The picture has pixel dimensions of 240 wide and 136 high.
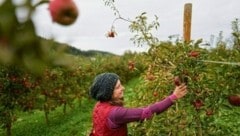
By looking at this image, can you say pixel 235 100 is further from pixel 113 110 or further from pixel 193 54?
pixel 113 110

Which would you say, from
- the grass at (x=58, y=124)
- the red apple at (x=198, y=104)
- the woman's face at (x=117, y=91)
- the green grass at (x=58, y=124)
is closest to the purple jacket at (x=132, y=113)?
the woman's face at (x=117, y=91)

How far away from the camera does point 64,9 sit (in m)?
0.36

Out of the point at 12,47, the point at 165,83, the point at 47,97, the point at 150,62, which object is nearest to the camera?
the point at 12,47

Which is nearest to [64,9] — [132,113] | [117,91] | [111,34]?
[132,113]

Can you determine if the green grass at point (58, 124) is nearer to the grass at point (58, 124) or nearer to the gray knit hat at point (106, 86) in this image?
the grass at point (58, 124)

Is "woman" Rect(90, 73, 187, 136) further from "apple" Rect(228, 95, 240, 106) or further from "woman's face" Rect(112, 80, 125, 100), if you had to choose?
"apple" Rect(228, 95, 240, 106)

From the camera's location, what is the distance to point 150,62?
16.7ft

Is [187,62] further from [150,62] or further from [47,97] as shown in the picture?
[47,97]

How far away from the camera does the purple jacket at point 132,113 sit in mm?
3657

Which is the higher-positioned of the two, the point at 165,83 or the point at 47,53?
the point at 47,53

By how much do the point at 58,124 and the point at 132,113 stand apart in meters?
9.66

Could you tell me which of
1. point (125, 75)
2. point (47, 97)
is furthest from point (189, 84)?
point (125, 75)

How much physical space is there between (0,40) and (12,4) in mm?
23

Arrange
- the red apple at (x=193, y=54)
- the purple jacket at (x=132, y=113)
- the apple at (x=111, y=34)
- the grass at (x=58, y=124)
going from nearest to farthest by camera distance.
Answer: the purple jacket at (x=132, y=113) → the red apple at (x=193, y=54) → the apple at (x=111, y=34) → the grass at (x=58, y=124)
